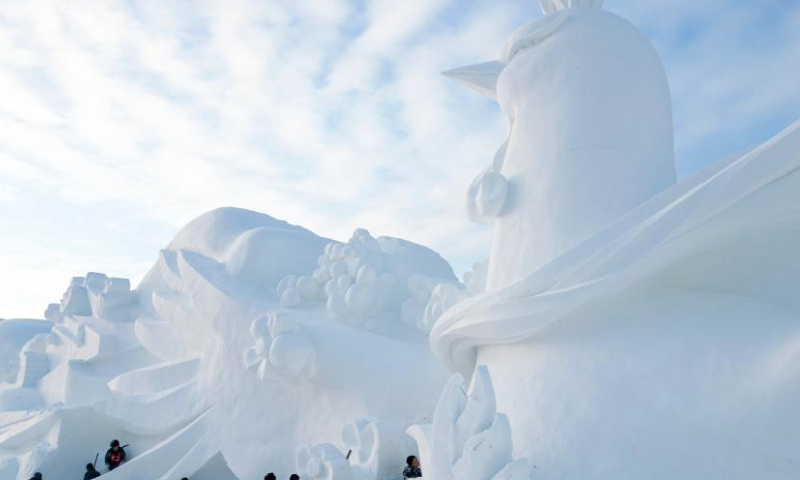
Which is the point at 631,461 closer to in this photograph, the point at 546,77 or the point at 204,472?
the point at 546,77

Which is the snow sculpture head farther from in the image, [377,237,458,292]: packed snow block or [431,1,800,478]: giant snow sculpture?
[377,237,458,292]: packed snow block

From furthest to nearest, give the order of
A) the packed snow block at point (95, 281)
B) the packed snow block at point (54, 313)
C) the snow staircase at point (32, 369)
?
the packed snow block at point (54, 313)
the snow staircase at point (32, 369)
the packed snow block at point (95, 281)

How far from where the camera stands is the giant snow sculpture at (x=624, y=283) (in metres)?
2.67

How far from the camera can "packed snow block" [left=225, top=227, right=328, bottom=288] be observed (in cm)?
744

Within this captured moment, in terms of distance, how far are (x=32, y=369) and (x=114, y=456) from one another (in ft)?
14.2

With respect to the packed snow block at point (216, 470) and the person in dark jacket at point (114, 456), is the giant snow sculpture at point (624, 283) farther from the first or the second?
the person in dark jacket at point (114, 456)

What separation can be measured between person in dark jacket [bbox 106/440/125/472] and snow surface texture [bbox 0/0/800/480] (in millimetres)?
300

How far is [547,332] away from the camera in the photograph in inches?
133

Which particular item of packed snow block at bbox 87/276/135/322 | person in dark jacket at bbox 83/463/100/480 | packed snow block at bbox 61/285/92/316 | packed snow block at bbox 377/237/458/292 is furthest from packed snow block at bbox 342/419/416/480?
packed snow block at bbox 61/285/92/316

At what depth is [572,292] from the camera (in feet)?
10.5

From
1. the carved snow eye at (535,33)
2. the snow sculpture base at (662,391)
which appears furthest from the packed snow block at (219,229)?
the snow sculpture base at (662,391)

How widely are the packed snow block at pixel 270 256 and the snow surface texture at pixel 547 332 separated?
0.31 metres

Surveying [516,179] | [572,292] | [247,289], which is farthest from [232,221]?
[572,292]

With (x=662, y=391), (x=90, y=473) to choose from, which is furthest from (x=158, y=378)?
(x=662, y=391)
